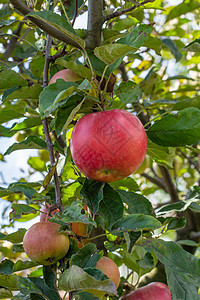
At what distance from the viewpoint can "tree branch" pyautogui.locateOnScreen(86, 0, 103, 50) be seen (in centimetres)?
86

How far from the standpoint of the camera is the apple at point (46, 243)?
0.69 metres

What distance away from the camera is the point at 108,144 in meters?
0.65

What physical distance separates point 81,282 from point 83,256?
8 cm

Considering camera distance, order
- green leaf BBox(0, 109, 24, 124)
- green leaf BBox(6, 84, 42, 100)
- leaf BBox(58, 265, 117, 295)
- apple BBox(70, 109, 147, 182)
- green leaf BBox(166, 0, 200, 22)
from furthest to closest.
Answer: green leaf BBox(166, 0, 200, 22)
green leaf BBox(0, 109, 24, 124)
green leaf BBox(6, 84, 42, 100)
apple BBox(70, 109, 147, 182)
leaf BBox(58, 265, 117, 295)

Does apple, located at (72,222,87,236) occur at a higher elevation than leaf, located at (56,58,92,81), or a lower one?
lower

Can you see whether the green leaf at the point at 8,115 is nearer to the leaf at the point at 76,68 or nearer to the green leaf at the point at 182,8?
the leaf at the point at 76,68

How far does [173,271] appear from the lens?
0.72 m

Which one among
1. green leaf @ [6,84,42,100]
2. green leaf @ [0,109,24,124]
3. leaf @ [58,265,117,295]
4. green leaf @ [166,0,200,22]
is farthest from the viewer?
green leaf @ [166,0,200,22]

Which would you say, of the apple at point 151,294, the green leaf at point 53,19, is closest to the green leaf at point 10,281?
the apple at point 151,294

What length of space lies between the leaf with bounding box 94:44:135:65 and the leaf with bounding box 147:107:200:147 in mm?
177

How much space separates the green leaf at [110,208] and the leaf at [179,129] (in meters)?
0.16

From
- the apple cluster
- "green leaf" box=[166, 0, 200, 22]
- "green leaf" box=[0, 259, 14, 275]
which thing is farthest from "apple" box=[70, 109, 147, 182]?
"green leaf" box=[166, 0, 200, 22]

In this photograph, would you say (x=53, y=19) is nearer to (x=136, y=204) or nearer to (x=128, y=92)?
(x=128, y=92)

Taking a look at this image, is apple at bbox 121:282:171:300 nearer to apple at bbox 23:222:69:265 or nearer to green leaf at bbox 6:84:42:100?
apple at bbox 23:222:69:265
